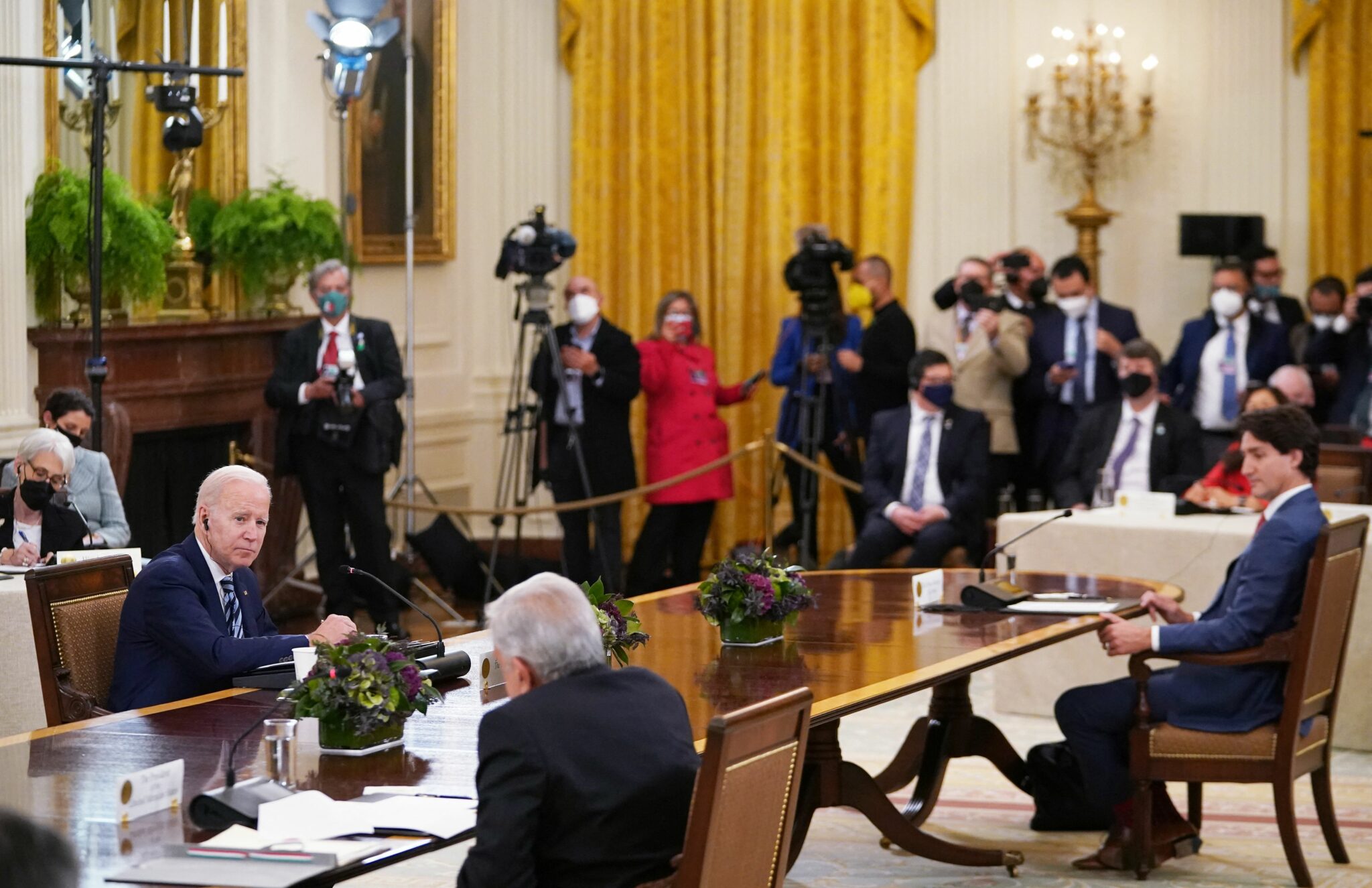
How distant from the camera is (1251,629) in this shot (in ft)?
15.5

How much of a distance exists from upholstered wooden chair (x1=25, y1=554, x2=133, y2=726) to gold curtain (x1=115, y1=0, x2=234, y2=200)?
4297 mm

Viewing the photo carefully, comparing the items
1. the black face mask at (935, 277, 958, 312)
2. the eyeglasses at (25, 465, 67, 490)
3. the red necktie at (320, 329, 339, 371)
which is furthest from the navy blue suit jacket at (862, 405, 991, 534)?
the eyeglasses at (25, 465, 67, 490)

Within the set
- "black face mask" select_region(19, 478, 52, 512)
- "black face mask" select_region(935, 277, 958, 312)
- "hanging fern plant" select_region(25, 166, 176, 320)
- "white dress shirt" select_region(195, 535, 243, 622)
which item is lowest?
"white dress shirt" select_region(195, 535, 243, 622)

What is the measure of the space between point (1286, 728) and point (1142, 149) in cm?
573

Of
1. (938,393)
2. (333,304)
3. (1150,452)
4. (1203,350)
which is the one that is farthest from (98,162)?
(1203,350)

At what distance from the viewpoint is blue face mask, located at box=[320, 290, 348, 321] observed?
781 centimetres

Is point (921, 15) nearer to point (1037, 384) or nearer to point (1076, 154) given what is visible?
point (1076, 154)

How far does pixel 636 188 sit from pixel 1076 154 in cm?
235

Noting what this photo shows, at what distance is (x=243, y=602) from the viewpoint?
13.9 feet

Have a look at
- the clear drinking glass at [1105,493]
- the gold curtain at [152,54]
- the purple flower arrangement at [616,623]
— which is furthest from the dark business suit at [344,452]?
the purple flower arrangement at [616,623]

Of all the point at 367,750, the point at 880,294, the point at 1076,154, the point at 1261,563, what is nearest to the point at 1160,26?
the point at 1076,154

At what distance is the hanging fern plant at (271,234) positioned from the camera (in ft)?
27.0

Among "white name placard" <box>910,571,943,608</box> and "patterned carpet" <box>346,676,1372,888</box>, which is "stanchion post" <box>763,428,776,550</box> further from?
"white name placard" <box>910,571,943,608</box>

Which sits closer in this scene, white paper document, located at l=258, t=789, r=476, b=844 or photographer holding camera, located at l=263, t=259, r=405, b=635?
white paper document, located at l=258, t=789, r=476, b=844
